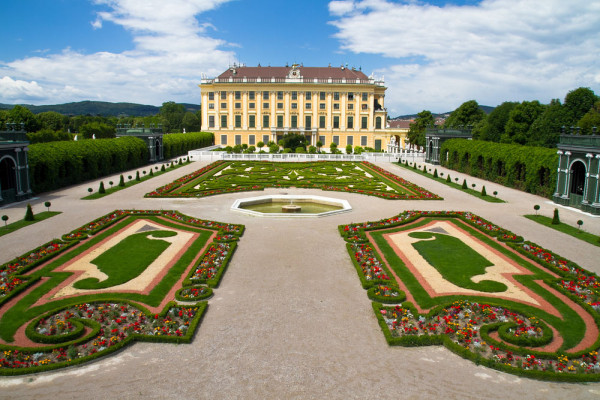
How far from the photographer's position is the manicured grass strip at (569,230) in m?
21.7

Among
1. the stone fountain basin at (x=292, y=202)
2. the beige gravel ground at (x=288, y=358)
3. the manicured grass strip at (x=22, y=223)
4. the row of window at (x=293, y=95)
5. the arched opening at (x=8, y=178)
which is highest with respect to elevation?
the row of window at (x=293, y=95)

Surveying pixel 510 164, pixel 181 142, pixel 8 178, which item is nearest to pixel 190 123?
pixel 181 142

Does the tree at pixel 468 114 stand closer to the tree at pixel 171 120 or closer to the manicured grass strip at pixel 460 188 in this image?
the manicured grass strip at pixel 460 188

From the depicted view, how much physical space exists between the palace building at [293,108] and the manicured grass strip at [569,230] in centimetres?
6274

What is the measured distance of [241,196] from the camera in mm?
33531

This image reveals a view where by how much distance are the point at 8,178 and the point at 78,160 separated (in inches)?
321

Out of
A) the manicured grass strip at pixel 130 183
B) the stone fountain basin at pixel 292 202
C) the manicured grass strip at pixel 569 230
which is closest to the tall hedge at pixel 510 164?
the manicured grass strip at pixel 569 230

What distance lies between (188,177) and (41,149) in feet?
38.2

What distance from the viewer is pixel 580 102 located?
57.2m

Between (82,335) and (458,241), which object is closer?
(82,335)

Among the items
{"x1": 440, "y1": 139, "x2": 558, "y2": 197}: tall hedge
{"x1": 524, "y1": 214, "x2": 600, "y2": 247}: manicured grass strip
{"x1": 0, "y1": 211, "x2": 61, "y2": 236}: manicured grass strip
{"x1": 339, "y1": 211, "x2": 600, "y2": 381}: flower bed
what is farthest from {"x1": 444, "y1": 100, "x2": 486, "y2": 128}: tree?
{"x1": 0, "y1": 211, "x2": 61, "y2": 236}: manicured grass strip

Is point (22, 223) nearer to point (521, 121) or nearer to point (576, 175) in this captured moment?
point (576, 175)

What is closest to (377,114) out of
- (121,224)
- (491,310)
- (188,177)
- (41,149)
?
(188,177)

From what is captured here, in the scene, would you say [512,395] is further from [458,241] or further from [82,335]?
[458,241]
